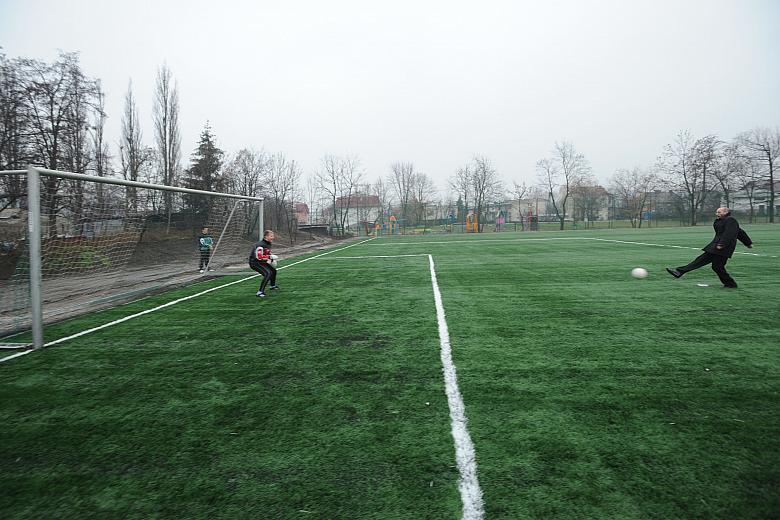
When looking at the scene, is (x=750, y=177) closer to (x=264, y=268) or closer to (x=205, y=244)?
(x=205, y=244)

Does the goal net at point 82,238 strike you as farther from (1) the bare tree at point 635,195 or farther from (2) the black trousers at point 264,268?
(1) the bare tree at point 635,195

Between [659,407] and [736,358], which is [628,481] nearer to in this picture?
[659,407]

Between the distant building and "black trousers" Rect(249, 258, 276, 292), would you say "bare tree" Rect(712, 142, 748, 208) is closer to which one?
the distant building

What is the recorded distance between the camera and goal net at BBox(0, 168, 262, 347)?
7.17m

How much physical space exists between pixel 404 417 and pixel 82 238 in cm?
925

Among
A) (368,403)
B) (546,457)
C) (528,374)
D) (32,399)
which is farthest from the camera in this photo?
(528,374)

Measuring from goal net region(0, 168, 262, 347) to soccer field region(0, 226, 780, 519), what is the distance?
1863 mm

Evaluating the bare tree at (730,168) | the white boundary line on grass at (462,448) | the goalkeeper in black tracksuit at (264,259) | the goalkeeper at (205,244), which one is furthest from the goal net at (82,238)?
the bare tree at (730,168)

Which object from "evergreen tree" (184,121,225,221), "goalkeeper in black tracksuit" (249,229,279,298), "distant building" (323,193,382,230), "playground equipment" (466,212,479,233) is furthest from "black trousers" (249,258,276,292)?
"playground equipment" (466,212,479,233)

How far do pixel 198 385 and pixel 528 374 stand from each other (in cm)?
332

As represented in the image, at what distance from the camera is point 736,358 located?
4660mm

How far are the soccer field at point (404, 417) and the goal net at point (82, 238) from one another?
1863mm

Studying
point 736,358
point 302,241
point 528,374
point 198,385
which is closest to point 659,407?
point 528,374

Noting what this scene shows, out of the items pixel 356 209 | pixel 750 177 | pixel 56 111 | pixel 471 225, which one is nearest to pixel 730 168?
pixel 750 177
